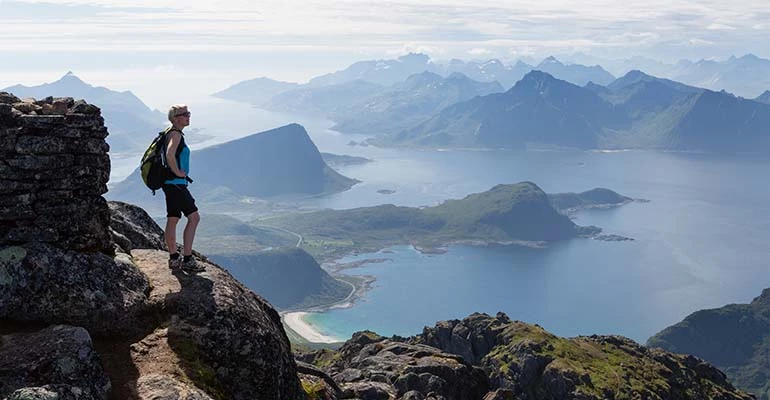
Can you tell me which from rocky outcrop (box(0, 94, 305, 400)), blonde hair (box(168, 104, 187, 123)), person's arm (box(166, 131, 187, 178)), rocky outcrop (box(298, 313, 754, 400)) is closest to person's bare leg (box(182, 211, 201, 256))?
rocky outcrop (box(0, 94, 305, 400))

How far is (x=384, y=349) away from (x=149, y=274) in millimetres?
48319

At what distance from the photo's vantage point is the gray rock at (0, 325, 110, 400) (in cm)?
1415

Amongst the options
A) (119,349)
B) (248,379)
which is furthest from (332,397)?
(119,349)

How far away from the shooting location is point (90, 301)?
679 inches

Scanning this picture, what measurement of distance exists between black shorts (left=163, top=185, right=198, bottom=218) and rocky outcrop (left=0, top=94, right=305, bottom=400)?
6.58ft

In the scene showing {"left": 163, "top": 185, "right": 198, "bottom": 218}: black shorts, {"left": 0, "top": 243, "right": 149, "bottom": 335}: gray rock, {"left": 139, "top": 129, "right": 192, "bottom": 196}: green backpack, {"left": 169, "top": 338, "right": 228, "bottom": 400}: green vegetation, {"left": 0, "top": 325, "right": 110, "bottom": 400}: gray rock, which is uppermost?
{"left": 139, "top": 129, "right": 192, "bottom": 196}: green backpack

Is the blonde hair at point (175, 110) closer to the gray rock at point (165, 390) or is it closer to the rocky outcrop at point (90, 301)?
the rocky outcrop at point (90, 301)

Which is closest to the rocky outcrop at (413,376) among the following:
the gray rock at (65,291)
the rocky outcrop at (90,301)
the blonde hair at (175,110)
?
the rocky outcrop at (90,301)

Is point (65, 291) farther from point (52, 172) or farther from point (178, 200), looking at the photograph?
point (178, 200)

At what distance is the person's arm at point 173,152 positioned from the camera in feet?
65.7

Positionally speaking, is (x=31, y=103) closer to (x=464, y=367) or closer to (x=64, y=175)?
(x=64, y=175)

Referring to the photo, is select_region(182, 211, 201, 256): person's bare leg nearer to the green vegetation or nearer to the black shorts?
the black shorts

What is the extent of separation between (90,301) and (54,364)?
2764mm

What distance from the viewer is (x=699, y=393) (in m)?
90.9
